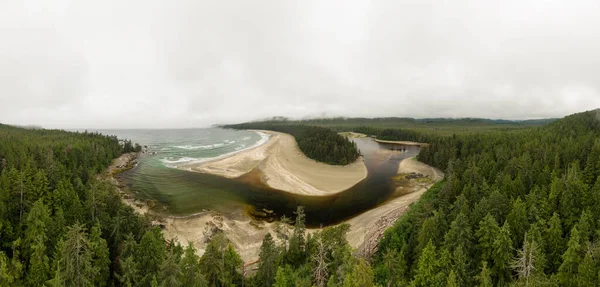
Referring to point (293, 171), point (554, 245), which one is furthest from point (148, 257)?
point (293, 171)

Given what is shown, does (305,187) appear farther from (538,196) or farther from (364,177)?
(538,196)

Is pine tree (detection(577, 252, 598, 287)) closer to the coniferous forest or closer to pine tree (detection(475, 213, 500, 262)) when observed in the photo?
the coniferous forest

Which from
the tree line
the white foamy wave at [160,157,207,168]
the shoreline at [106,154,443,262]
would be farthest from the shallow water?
the tree line

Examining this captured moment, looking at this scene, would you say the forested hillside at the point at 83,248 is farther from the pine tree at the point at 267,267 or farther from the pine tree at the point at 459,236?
the pine tree at the point at 459,236

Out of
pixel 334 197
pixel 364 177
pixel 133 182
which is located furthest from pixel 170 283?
pixel 364 177

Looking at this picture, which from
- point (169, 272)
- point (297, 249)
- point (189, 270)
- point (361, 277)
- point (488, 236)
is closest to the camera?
point (361, 277)

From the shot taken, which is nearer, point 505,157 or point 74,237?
point 74,237

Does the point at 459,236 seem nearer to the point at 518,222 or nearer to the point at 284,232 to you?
the point at 518,222

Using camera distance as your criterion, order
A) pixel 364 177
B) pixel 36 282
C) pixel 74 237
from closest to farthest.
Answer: pixel 74 237
pixel 36 282
pixel 364 177
